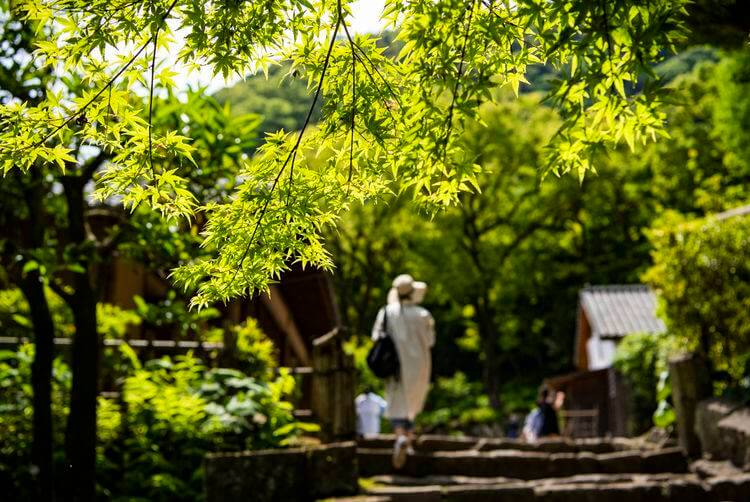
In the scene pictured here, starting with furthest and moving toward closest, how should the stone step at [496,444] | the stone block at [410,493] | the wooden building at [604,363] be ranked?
the wooden building at [604,363] → the stone step at [496,444] → the stone block at [410,493]

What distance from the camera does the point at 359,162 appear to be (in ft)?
10.5

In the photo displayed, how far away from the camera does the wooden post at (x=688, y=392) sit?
11.0 metres

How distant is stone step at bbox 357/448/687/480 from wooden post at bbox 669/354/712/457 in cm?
27

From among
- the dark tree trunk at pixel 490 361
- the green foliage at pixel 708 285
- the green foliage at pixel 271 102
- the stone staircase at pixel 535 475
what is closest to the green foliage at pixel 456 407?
the dark tree trunk at pixel 490 361

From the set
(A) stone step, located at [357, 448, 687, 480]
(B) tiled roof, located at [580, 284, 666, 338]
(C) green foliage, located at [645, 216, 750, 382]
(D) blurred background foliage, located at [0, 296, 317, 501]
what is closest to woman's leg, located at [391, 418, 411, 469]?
(A) stone step, located at [357, 448, 687, 480]

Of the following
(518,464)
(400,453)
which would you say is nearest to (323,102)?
(400,453)

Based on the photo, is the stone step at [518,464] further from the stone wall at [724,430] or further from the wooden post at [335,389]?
the wooden post at [335,389]

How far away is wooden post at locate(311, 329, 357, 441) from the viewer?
8594mm

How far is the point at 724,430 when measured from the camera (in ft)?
32.6

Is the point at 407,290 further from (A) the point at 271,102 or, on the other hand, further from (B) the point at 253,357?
(A) the point at 271,102

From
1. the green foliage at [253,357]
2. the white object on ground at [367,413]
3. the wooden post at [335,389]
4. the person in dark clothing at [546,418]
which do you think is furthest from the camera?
the white object on ground at [367,413]

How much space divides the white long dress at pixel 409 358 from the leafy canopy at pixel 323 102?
249 inches

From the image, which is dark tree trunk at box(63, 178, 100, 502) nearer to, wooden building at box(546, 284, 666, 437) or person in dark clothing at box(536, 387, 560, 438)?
person in dark clothing at box(536, 387, 560, 438)

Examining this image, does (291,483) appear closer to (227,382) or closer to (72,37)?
(227,382)
